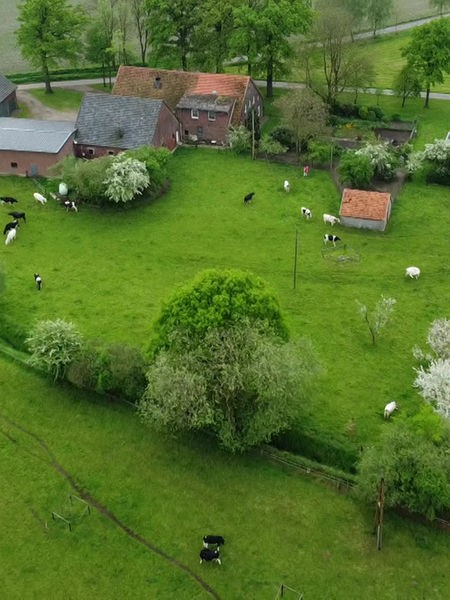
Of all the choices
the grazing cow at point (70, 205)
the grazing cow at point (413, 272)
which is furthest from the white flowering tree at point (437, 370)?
the grazing cow at point (70, 205)

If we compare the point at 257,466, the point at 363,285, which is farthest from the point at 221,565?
the point at 363,285

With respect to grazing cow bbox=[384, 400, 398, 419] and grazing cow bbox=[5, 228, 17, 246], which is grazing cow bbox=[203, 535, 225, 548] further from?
grazing cow bbox=[5, 228, 17, 246]

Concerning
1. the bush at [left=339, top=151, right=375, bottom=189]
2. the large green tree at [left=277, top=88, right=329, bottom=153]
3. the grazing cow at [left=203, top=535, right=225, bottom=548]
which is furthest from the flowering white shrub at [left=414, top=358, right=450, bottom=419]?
the large green tree at [left=277, top=88, right=329, bottom=153]

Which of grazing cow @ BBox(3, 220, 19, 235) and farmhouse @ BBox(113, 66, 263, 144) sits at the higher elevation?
farmhouse @ BBox(113, 66, 263, 144)

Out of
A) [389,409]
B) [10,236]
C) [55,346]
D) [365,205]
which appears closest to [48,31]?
[10,236]

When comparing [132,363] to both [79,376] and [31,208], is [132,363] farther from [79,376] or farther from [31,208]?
[31,208]

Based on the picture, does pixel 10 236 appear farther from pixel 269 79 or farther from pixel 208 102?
pixel 269 79

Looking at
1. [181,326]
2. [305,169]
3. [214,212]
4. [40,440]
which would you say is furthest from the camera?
[305,169]
